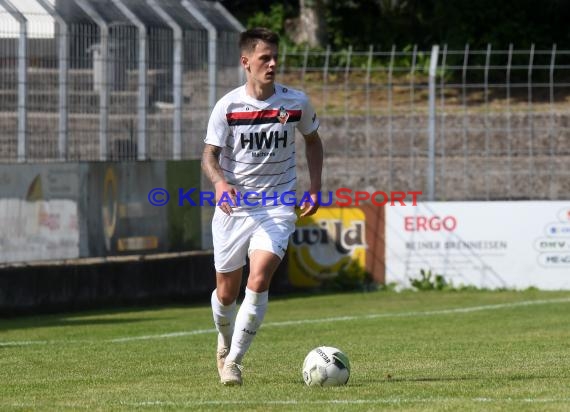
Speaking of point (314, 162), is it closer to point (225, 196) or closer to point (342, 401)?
point (225, 196)

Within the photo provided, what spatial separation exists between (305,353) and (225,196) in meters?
3.05

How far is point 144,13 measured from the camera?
19484 mm

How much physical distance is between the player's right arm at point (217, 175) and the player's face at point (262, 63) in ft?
1.76

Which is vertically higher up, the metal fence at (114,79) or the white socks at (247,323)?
the metal fence at (114,79)

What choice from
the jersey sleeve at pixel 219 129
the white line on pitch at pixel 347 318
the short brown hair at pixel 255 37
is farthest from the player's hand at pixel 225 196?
the white line on pitch at pixel 347 318

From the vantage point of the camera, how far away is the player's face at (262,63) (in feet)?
30.0

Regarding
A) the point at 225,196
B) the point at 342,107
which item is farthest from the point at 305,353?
the point at 342,107

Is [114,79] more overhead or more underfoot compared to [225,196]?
more overhead

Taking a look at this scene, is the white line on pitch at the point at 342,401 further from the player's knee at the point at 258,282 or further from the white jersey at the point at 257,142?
the white jersey at the point at 257,142

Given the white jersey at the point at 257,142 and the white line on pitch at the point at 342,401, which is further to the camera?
the white jersey at the point at 257,142

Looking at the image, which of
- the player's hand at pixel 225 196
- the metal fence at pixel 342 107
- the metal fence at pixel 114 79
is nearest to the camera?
the player's hand at pixel 225 196

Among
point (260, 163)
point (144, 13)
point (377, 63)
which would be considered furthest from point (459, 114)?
point (260, 163)

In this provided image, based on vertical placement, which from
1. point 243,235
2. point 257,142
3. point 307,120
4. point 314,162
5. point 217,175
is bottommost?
point 243,235

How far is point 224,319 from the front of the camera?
965cm
